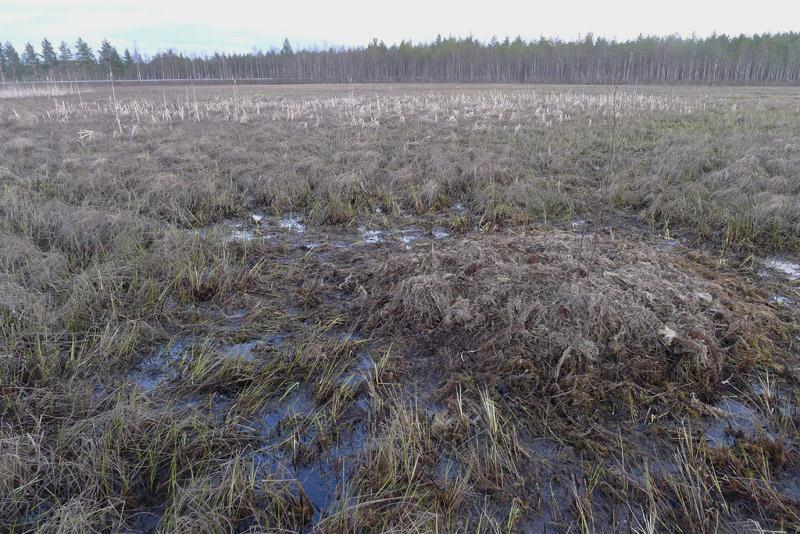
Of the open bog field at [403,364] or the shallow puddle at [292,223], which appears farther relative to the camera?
the shallow puddle at [292,223]

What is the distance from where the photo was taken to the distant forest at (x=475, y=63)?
51.8 meters

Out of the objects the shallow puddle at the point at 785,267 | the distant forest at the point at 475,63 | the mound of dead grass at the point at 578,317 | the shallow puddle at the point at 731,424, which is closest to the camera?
the shallow puddle at the point at 731,424

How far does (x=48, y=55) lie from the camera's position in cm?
6788

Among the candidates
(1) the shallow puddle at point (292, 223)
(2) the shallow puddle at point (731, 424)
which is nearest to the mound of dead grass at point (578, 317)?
(2) the shallow puddle at point (731, 424)

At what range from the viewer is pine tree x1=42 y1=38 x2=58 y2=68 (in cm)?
6438

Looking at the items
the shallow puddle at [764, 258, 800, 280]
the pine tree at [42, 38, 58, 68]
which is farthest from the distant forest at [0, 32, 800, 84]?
the shallow puddle at [764, 258, 800, 280]

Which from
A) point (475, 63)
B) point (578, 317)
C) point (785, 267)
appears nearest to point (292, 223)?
point (578, 317)

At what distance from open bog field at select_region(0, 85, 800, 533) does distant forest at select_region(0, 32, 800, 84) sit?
156 feet

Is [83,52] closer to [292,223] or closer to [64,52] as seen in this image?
[64,52]

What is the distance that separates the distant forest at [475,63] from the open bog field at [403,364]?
47.7 meters

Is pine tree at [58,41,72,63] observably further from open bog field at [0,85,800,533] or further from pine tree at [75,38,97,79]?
open bog field at [0,85,800,533]

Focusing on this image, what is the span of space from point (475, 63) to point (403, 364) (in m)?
64.4

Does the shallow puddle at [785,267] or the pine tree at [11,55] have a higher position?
the pine tree at [11,55]

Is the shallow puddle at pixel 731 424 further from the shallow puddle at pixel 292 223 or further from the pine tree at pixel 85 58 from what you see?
the pine tree at pixel 85 58
